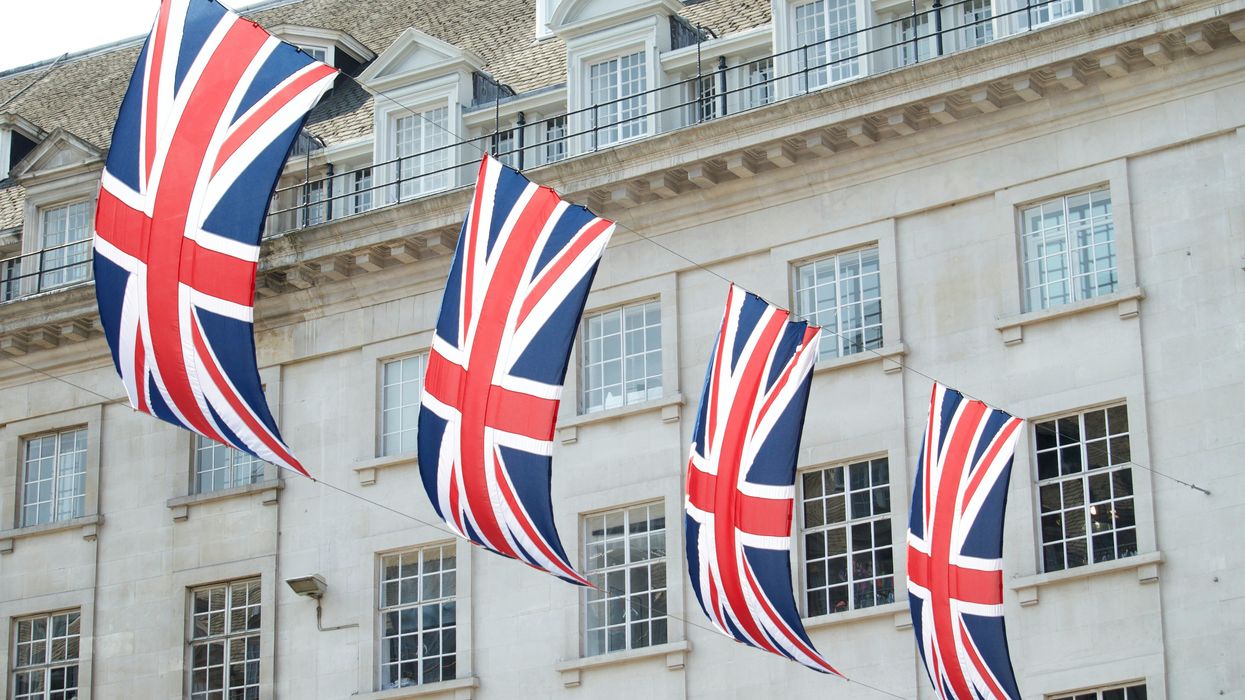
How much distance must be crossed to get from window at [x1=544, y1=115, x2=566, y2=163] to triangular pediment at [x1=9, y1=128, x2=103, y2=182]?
26.8 feet

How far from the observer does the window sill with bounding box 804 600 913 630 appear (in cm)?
3250

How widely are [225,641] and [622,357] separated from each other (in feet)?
24.0

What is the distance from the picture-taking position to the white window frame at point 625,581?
114ft

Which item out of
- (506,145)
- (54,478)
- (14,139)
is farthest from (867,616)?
(14,139)

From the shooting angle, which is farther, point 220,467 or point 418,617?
point 220,467

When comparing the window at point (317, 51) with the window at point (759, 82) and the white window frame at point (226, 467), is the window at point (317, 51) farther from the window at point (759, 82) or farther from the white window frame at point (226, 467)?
the window at point (759, 82)

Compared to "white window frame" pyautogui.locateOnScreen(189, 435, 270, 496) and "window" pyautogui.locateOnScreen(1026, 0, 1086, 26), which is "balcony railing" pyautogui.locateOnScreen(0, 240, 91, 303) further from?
"window" pyautogui.locateOnScreen(1026, 0, 1086, 26)

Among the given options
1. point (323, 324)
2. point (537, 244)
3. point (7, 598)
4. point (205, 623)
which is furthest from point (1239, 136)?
point (7, 598)

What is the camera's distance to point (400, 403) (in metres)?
38.0

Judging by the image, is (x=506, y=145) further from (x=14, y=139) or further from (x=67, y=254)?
(x=14, y=139)

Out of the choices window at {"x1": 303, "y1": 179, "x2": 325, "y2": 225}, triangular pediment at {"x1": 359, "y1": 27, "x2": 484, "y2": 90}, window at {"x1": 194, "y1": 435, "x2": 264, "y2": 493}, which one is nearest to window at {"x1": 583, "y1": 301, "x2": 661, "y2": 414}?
triangular pediment at {"x1": 359, "y1": 27, "x2": 484, "y2": 90}

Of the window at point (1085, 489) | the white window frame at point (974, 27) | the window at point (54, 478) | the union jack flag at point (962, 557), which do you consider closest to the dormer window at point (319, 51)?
the window at point (54, 478)

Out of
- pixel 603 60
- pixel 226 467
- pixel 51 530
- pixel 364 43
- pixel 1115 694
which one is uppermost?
pixel 364 43

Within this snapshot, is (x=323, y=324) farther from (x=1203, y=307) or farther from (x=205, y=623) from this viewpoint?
(x=1203, y=307)
